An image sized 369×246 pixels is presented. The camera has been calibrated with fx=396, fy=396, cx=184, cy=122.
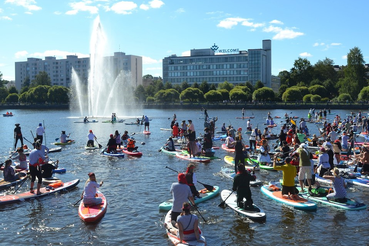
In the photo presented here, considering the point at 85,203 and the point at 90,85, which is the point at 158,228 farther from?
the point at 90,85

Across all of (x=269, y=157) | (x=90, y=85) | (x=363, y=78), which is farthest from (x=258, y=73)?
(x=269, y=157)

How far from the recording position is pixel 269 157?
85.5 ft

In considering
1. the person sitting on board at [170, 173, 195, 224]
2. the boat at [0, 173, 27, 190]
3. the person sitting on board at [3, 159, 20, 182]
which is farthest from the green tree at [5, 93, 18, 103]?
the person sitting on board at [170, 173, 195, 224]

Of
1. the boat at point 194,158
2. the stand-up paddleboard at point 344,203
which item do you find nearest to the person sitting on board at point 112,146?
the boat at point 194,158

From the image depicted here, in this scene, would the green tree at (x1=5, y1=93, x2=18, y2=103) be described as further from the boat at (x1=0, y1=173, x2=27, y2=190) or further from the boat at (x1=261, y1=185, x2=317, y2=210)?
the boat at (x1=261, y1=185, x2=317, y2=210)

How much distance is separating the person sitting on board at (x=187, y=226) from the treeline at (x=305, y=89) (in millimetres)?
117125

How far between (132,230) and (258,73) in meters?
182

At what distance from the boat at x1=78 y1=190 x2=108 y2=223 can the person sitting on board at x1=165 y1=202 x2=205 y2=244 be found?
4.58 meters

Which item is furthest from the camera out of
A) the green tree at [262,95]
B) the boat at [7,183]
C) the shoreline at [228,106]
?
the green tree at [262,95]

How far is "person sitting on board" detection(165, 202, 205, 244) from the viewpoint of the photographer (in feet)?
40.8

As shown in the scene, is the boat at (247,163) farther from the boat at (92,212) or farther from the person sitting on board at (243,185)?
the boat at (92,212)

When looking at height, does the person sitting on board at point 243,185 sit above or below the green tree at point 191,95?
below

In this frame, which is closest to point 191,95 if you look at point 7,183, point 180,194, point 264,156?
point 264,156

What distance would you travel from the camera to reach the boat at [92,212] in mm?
15844
